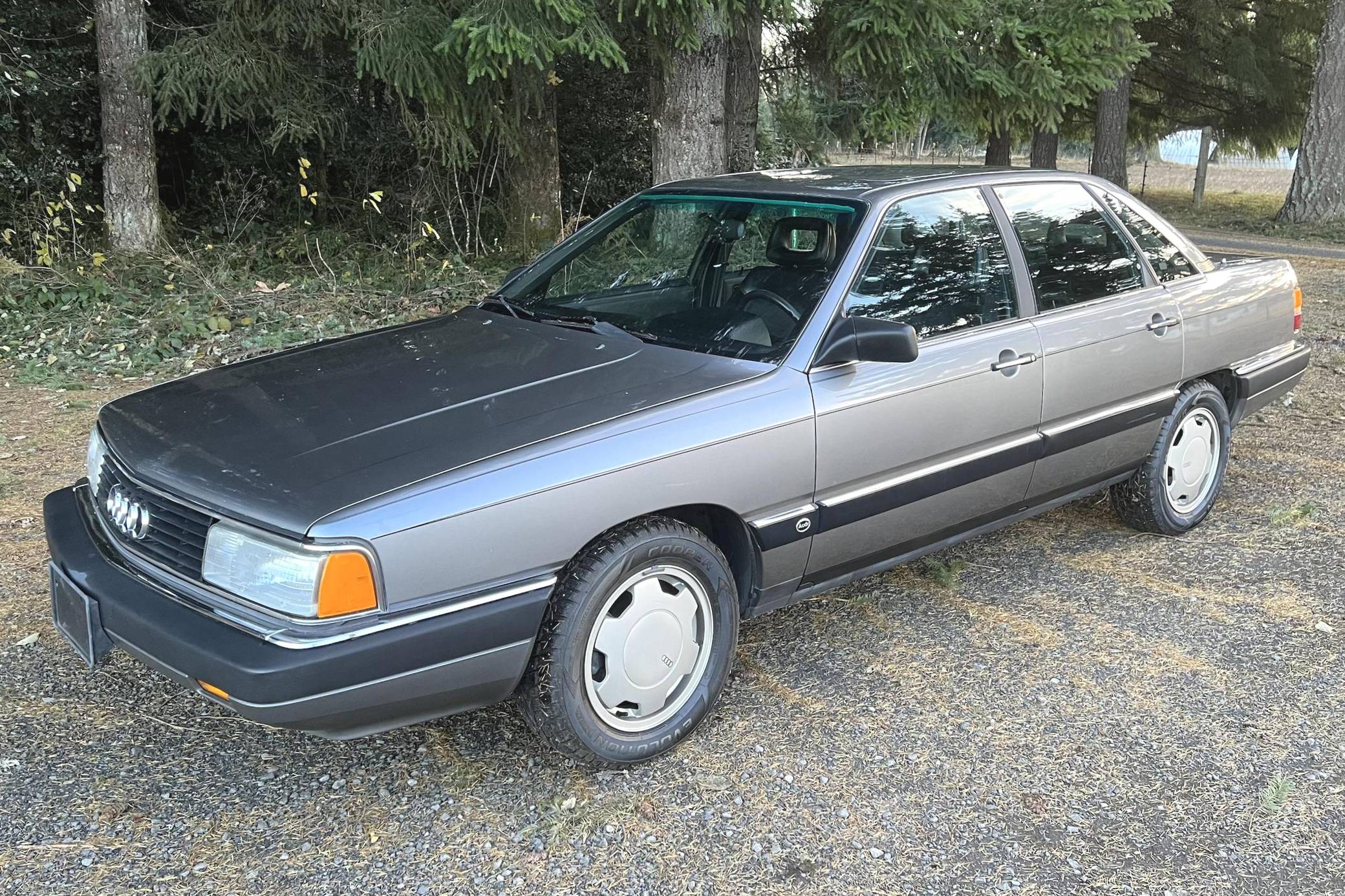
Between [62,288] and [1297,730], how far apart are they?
8.89m

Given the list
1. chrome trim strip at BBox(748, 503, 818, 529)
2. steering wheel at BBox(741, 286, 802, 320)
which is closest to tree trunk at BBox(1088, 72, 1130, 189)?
steering wheel at BBox(741, 286, 802, 320)

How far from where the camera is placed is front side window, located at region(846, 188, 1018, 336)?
3686mm

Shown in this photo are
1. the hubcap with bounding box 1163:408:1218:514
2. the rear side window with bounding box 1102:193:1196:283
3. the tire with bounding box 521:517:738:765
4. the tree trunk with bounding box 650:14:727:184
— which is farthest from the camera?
the tree trunk with bounding box 650:14:727:184

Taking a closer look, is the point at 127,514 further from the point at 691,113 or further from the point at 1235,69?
the point at 1235,69

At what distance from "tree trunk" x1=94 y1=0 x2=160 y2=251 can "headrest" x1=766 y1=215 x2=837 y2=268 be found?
7650mm

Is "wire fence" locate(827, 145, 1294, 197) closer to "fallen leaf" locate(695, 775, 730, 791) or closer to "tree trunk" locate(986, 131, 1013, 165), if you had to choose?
"tree trunk" locate(986, 131, 1013, 165)

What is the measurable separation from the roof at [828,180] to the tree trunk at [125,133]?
7139mm

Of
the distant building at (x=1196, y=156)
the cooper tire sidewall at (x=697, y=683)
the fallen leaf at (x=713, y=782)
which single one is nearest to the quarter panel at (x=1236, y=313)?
the cooper tire sidewall at (x=697, y=683)

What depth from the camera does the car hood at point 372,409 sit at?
278cm

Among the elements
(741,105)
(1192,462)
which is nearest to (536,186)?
Result: (741,105)

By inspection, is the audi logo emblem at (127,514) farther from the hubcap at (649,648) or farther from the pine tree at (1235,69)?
the pine tree at (1235,69)

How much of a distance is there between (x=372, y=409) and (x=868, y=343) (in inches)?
56.4

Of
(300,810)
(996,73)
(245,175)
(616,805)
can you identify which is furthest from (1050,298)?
(245,175)

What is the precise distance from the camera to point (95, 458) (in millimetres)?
3420
